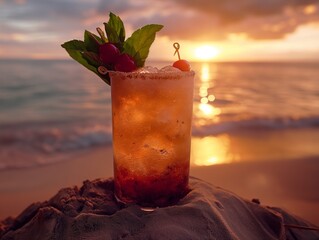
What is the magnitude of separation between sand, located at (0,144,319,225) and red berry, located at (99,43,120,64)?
2389 mm

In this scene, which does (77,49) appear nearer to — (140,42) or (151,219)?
(140,42)

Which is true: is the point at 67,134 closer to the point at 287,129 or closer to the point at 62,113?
the point at 62,113

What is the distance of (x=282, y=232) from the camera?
81.1 inches

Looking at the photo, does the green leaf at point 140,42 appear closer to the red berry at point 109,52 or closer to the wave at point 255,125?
the red berry at point 109,52

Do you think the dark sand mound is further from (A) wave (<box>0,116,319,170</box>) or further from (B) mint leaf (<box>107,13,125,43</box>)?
(A) wave (<box>0,116,319,170</box>)

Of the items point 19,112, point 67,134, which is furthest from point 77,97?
point 67,134

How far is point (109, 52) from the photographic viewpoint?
5.91 ft

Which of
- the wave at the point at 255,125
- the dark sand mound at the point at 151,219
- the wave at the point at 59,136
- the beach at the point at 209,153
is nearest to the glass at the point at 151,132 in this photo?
the dark sand mound at the point at 151,219

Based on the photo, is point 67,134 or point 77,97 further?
point 77,97

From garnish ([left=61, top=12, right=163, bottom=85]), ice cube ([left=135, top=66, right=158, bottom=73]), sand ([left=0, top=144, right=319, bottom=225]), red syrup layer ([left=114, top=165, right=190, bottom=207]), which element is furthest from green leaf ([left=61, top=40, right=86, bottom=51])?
sand ([left=0, top=144, right=319, bottom=225])

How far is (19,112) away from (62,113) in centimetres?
137

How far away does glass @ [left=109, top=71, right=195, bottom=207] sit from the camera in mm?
1868

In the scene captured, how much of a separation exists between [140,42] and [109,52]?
241mm

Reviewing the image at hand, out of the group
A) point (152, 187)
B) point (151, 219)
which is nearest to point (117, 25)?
point (152, 187)
